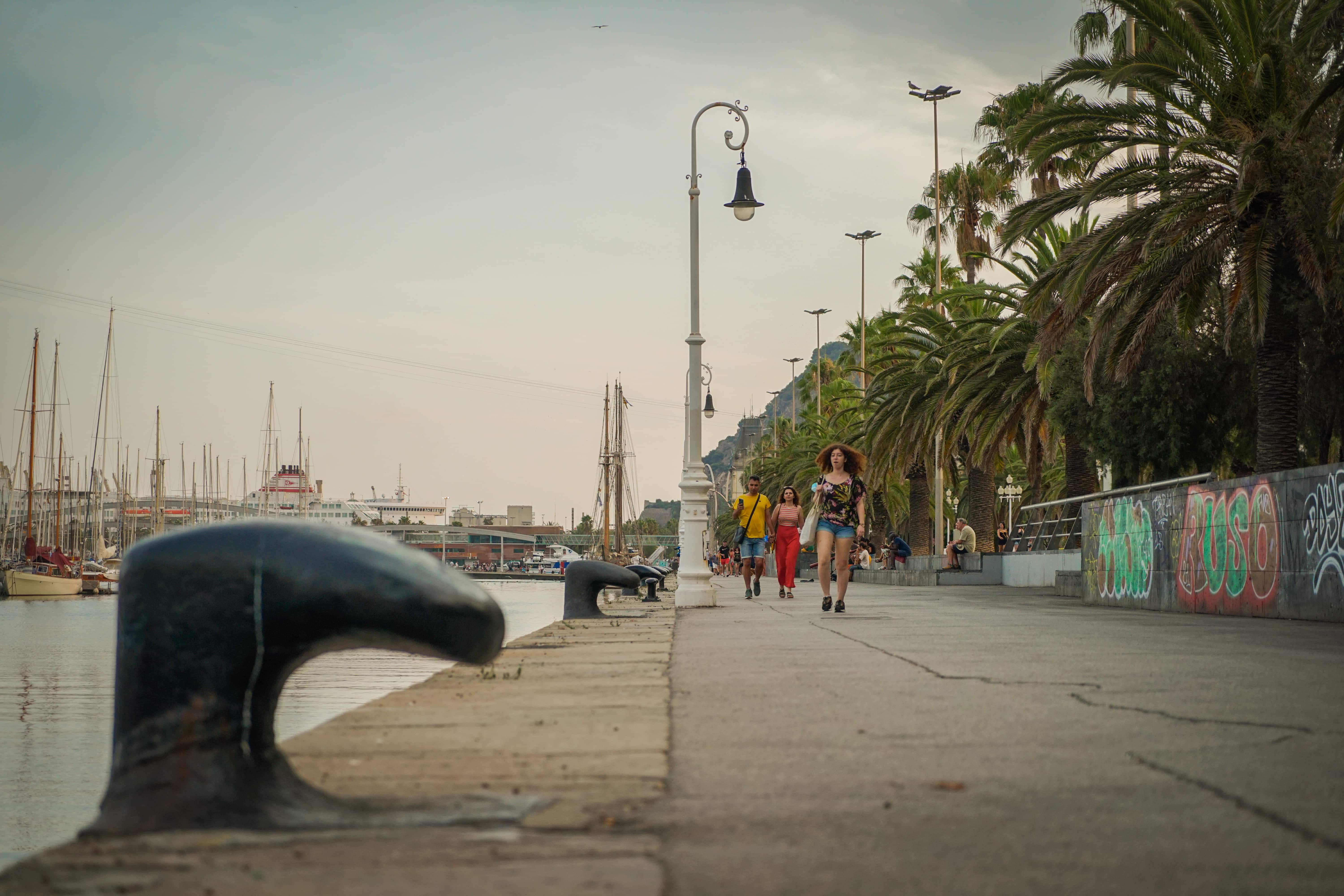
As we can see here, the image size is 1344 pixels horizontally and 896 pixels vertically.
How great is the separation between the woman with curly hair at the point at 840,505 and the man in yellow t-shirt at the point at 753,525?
11.9 feet

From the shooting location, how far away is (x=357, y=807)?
10.4ft

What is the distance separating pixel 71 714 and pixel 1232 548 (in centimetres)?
1276

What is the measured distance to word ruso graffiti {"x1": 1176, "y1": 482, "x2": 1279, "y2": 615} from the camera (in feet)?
42.5

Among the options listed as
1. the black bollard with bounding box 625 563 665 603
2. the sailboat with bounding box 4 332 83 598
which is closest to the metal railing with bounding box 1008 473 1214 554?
the black bollard with bounding box 625 563 665 603

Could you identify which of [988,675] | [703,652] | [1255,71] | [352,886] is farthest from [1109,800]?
[1255,71]

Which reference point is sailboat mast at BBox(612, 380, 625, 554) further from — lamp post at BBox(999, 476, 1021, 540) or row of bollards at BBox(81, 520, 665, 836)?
row of bollards at BBox(81, 520, 665, 836)

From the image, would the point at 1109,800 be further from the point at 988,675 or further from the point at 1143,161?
the point at 1143,161

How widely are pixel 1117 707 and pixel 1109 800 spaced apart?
6.44ft

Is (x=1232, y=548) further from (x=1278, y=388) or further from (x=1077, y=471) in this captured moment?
(x=1077, y=471)

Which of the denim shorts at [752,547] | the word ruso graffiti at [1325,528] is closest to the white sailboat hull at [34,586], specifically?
the denim shorts at [752,547]

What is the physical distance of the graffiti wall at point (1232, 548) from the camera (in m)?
11.9

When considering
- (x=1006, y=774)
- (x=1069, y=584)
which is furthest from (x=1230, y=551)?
(x=1006, y=774)

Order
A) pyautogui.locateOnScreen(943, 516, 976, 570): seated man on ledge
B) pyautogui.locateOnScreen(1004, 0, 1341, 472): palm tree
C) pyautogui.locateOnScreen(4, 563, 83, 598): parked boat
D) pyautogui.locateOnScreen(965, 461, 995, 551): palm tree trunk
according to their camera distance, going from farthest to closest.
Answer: pyautogui.locateOnScreen(4, 563, 83, 598): parked boat → pyautogui.locateOnScreen(965, 461, 995, 551): palm tree trunk → pyautogui.locateOnScreen(943, 516, 976, 570): seated man on ledge → pyautogui.locateOnScreen(1004, 0, 1341, 472): palm tree

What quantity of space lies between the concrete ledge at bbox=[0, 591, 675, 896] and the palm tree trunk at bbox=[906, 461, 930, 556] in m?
37.7
